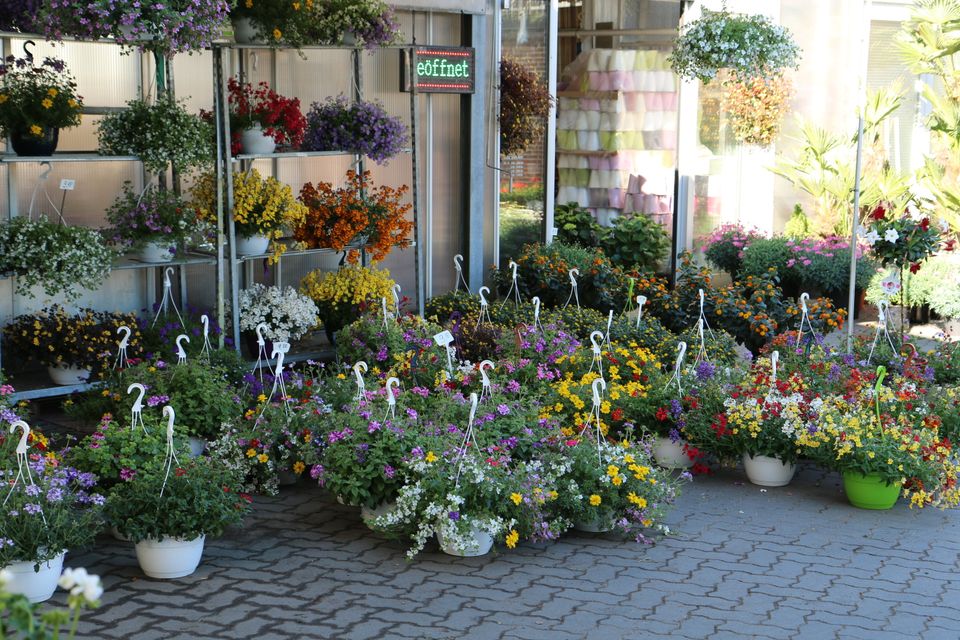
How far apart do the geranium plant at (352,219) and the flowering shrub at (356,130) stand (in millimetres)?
272

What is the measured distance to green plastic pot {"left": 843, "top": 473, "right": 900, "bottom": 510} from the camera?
6203 mm

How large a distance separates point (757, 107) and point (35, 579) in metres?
10.2

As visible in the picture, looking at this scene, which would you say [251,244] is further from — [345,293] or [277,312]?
[345,293]

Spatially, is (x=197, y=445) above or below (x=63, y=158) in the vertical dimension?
below

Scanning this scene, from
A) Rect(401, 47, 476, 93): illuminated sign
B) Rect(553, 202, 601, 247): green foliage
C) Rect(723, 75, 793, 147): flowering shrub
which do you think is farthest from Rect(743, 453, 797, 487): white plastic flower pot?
Rect(723, 75, 793, 147): flowering shrub

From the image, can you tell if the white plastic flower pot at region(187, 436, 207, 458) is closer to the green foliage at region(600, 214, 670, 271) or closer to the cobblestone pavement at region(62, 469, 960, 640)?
the cobblestone pavement at region(62, 469, 960, 640)

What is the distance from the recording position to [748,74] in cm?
1051

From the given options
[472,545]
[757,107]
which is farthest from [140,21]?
[757,107]

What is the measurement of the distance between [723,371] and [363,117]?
324 centimetres

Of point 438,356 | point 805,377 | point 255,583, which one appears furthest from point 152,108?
point 805,377

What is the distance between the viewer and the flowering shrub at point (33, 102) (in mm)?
6777

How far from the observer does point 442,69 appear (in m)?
9.69

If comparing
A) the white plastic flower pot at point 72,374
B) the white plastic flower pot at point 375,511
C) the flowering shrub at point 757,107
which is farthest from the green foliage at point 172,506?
the flowering shrub at point 757,107

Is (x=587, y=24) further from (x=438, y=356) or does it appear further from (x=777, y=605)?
(x=777, y=605)
